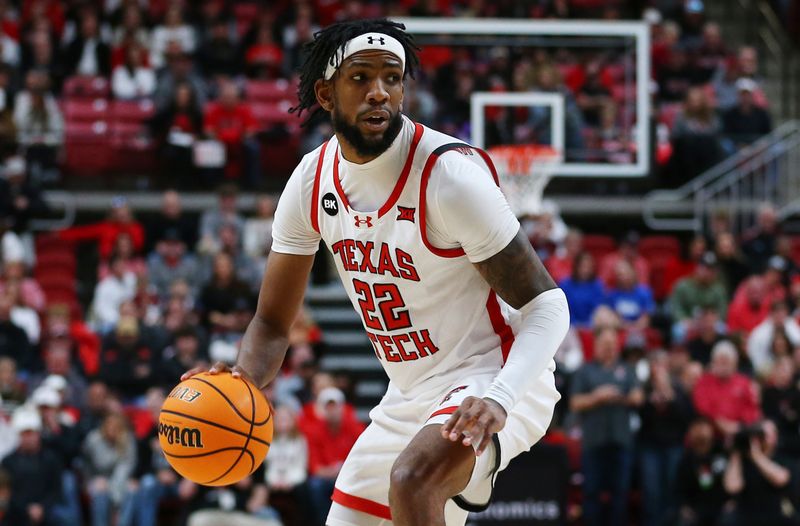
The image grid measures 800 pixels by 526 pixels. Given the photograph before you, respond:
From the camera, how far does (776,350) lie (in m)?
13.3

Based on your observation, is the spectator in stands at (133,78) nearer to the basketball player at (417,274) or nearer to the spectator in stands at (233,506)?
the spectator in stands at (233,506)

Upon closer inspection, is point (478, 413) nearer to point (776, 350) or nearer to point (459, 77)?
point (776, 350)

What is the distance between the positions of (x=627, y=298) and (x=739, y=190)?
4.15m

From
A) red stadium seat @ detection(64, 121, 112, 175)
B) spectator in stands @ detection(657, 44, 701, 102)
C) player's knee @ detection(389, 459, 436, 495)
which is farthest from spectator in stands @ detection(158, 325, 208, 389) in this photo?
spectator in stands @ detection(657, 44, 701, 102)

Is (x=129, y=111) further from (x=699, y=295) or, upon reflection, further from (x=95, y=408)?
(x=699, y=295)

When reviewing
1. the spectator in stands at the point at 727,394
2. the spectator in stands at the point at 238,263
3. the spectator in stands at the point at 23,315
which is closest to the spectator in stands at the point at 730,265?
the spectator in stands at the point at 727,394

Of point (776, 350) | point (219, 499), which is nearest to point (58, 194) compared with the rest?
point (219, 499)

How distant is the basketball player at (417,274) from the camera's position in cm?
511

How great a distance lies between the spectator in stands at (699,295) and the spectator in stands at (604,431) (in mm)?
2410

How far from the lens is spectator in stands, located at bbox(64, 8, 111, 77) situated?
17.0 metres

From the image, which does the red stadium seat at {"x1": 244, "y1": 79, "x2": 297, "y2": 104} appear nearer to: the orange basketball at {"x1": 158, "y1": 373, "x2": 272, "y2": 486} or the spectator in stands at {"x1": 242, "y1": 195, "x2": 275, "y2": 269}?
the spectator in stands at {"x1": 242, "y1": 195, "x2": 275, "y2": 269}

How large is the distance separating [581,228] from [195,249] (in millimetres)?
4974

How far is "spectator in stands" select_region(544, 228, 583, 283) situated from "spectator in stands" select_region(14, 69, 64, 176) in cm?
604

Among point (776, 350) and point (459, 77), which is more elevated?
point (459, 77)
